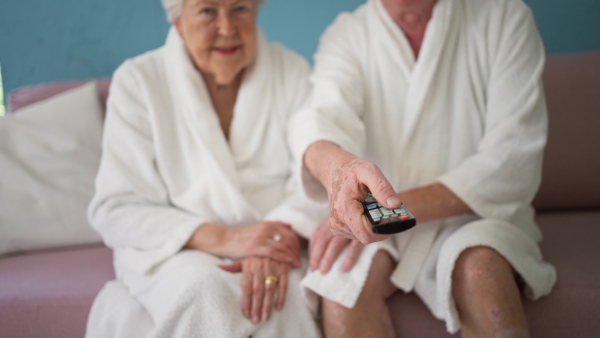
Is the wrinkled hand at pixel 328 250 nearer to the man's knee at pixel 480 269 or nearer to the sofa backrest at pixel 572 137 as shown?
the man's knee at pixel 480 269

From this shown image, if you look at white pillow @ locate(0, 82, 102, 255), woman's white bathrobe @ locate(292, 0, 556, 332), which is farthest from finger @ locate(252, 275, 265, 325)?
white pillow @ locate(0, 82, 102, 255)

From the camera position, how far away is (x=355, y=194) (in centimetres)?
93

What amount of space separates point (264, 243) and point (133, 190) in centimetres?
38

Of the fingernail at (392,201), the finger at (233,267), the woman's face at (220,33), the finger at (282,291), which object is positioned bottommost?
the finger at (282,291)

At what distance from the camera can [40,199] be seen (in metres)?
1.63

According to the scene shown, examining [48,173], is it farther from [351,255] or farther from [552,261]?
[552,261]

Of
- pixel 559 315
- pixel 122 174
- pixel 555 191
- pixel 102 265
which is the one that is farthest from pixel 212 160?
pixel 555 191

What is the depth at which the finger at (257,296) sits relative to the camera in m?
1.16

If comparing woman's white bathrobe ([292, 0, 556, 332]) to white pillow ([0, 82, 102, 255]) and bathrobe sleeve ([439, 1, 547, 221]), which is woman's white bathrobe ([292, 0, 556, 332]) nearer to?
bathrobe sleeve ([439, 1, 547, 221])

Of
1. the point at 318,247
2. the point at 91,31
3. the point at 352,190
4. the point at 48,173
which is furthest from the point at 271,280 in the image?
the point at 91,31

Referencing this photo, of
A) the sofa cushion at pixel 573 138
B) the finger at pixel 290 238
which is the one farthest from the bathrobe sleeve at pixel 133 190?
the sofa cushion at pixel 573 138

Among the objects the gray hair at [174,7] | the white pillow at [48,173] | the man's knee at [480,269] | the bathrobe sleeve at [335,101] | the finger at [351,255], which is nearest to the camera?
the man's knee at [480,269]

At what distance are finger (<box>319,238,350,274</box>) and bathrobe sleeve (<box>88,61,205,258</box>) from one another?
0.34 m

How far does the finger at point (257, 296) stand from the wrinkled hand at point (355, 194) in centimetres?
29
